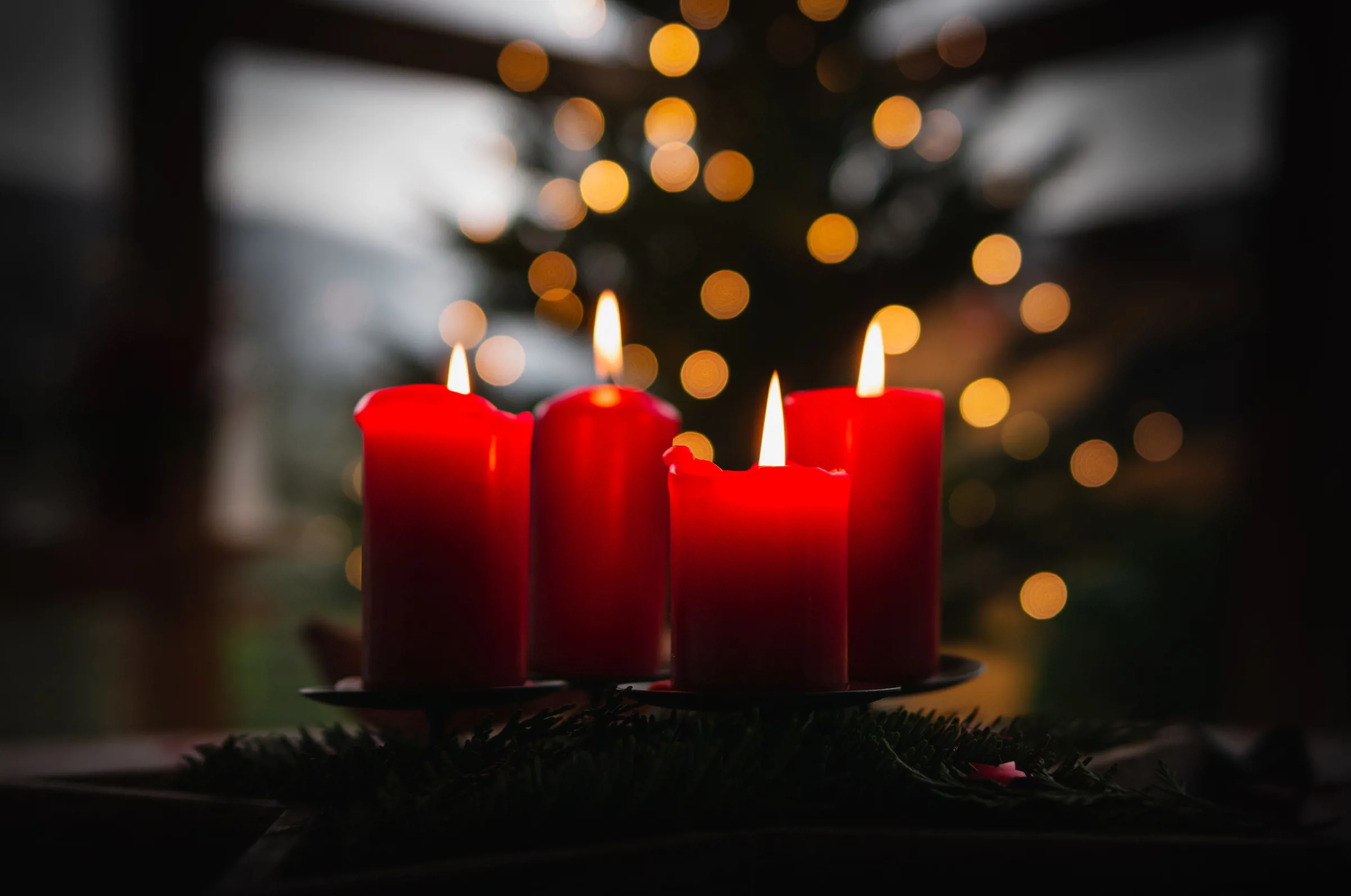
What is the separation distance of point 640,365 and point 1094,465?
118 centimetres

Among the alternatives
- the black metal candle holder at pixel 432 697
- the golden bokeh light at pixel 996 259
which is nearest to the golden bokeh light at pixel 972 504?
the golden bokeh light at pixel 996 259

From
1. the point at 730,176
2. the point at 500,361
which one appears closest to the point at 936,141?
the point at 730,176

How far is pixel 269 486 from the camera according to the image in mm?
2617

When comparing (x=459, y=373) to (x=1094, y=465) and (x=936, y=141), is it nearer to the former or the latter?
(x=936, y=141)

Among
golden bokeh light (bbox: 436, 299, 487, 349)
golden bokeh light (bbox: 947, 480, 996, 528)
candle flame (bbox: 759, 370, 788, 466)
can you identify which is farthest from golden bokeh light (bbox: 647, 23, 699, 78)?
candle flame (bbox: 759, 370, 788, 466)

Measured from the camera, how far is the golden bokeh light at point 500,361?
188cm

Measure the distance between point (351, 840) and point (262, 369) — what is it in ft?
8.20

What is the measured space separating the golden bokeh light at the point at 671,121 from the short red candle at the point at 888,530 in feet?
4.36

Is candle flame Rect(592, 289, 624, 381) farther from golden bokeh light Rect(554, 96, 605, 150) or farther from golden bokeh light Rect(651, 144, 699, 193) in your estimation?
golden bokeh light Rect(554, 96, 605, 150)

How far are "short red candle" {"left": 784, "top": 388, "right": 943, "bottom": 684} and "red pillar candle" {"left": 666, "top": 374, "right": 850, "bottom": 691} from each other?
8cm

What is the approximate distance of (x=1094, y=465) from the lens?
2184mm

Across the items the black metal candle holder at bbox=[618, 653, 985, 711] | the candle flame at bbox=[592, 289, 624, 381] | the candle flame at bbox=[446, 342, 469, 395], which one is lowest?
the black metal candle holder at bbox=[618, 653, 985, 711]

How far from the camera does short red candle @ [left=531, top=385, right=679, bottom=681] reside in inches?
20.4

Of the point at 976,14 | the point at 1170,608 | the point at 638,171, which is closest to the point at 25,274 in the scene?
the point at 638,171
